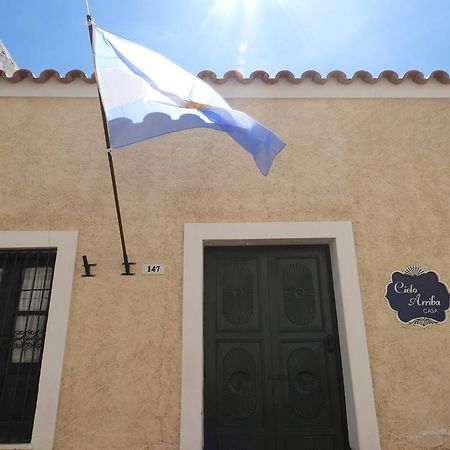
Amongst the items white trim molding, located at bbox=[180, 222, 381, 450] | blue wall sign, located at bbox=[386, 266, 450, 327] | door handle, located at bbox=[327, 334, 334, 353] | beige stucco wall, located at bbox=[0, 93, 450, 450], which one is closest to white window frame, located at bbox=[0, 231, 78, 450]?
beige stucco wall, located at bbox=[0, 93, 450, 450]

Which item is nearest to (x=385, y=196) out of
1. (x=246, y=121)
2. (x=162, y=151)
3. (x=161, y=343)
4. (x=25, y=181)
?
(x=246, y=121)

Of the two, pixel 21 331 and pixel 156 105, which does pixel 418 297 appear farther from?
pixel 21 331

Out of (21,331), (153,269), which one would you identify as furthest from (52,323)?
(153,269)

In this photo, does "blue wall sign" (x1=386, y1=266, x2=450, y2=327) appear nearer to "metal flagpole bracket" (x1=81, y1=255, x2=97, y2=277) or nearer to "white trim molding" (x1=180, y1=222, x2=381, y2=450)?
"white trim molding" (x1=180, y1=222, x2=381, y2=450)

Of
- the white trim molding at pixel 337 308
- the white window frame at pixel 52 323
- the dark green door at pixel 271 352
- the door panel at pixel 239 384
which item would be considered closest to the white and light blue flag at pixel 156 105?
the white trim molding at pixel 337 308

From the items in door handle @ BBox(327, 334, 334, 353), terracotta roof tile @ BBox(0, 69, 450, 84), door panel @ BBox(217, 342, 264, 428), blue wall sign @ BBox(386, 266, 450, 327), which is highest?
terracotta roof tile @ BBox(0, 69, 450, 84)

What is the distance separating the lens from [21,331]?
4156 mm

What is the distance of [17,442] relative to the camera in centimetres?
378

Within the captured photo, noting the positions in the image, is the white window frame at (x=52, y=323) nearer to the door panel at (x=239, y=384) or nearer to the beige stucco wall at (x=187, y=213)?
the beige stucco wall at (x=187, y=213)

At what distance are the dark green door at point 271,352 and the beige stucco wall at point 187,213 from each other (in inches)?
14.7

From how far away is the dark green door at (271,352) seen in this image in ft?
13.2

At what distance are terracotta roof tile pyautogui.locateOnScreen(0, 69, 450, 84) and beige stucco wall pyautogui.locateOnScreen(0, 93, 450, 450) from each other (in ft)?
0.78

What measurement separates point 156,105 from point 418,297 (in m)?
3.01

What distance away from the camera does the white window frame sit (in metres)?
3.76
